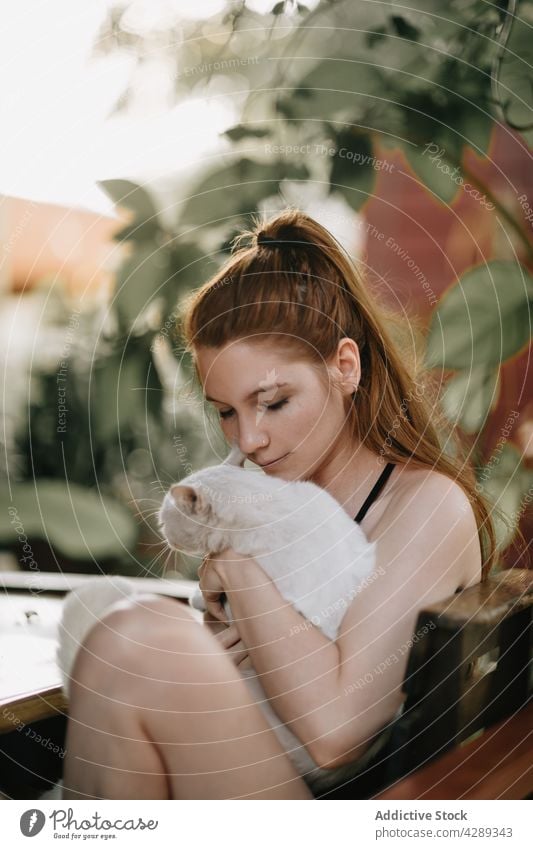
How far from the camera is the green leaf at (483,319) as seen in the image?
2.43ft

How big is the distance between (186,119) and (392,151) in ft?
0.62

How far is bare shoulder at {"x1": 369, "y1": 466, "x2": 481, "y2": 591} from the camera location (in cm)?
64

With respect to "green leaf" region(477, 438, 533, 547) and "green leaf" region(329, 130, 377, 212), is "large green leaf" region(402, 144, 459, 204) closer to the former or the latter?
"green leaf" region(329, 130, 377, 212)

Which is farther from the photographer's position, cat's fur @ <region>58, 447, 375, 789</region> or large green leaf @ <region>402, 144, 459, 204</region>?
large green leaf @ <region>402, 144, 459, 204</region>

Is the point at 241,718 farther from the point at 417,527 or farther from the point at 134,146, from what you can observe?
the point at 134,146

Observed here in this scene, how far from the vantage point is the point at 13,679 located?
69 centimetres

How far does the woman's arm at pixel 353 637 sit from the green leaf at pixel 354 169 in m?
0.27

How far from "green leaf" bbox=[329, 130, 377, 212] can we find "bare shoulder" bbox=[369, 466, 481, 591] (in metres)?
0.25

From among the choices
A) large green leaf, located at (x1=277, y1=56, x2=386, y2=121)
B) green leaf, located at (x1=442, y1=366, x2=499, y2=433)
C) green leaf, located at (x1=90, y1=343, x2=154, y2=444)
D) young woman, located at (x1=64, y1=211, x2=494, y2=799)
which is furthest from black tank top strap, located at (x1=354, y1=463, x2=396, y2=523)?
large green leaf, located at (x1=277, y1=56, x2=386, y2=121)

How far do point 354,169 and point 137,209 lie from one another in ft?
0.65

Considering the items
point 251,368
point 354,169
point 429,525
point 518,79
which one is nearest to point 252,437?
point 251,368

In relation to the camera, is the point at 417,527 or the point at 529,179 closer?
the point at 417,527
